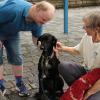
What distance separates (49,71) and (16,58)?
0.56 m

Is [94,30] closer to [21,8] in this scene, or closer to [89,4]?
[21,8]

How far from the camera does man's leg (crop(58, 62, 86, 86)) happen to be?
12.1 ft

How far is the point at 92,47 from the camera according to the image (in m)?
3.44

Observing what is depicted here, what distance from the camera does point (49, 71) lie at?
3.73m

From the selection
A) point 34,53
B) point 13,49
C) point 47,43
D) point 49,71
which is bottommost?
point 34,53

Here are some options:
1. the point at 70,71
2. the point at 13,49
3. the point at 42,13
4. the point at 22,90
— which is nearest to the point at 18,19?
the point at 42,13

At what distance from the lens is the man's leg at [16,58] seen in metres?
4.02

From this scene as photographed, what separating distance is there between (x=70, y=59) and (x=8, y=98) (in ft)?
5.90

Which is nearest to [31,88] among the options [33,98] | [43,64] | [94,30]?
[33,98]

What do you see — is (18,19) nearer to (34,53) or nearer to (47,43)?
(47,43)

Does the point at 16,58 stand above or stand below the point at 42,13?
below

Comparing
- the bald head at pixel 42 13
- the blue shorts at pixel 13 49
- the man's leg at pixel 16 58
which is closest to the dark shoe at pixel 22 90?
the man's leg at pixel 16 58

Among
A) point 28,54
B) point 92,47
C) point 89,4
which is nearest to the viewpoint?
point 92,47

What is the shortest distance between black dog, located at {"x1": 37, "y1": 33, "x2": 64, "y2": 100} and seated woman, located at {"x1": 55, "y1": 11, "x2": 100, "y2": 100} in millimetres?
83
